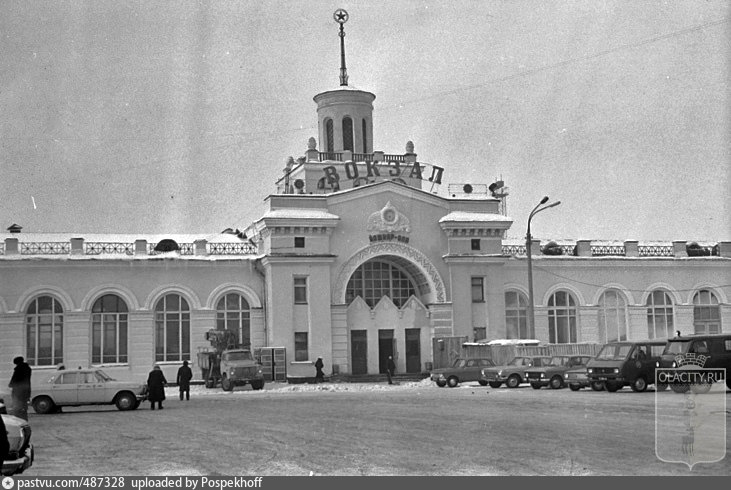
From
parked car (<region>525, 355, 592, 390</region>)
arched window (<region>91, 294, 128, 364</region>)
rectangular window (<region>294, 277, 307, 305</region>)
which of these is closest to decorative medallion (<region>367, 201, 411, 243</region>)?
rectangular window (<region>294, 277, 307, 305</region>)

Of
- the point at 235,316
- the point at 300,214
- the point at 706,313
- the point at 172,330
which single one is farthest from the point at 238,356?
the point at 706,313

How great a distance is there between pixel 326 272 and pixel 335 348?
354cm

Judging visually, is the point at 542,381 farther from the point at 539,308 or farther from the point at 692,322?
the point at 692,322

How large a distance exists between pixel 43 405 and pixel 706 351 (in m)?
18.6

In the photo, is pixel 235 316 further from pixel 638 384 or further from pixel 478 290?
pixel 638 384

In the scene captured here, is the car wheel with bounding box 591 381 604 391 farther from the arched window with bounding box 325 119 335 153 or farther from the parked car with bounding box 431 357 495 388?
the arched window with bounding box 325 119 335 153

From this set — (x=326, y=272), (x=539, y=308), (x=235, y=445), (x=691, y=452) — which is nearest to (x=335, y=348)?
(x=326, y=272)

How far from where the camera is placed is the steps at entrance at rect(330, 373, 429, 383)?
42.2 metres

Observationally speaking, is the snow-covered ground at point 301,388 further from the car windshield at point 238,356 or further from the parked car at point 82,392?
the parked car at point 82,392

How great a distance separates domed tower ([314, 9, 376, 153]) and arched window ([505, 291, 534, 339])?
10460 millimetres

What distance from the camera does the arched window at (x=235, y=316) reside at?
145ft

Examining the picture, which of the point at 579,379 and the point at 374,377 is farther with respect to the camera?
the point at 374,377

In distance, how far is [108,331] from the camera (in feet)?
139
